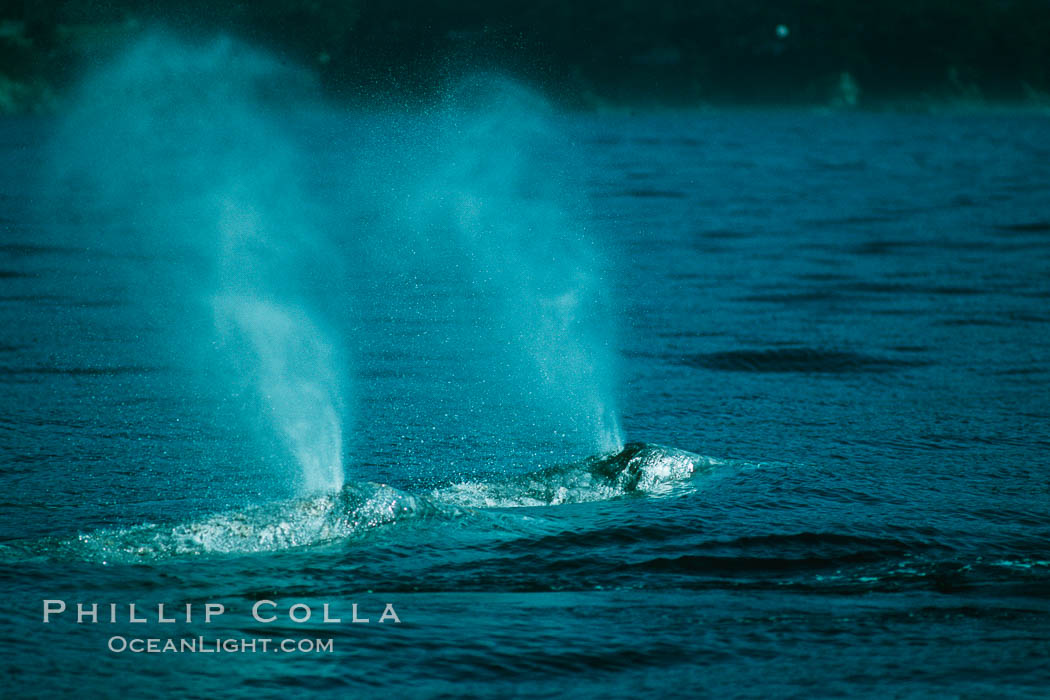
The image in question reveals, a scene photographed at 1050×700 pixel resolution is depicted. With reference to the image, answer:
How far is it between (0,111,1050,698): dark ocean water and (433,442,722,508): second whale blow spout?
0.26 feet

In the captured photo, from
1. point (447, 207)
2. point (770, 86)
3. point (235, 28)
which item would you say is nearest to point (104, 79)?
point (235, 28)

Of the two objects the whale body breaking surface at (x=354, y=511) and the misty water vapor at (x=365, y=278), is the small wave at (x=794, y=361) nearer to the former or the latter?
the misty water vapor at (x=365, y=278)

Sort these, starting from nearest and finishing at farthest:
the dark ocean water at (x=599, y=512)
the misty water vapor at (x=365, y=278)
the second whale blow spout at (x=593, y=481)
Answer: the dark ocean water at (x=599, y=512) → the second whale blow spout at (x=593, y=481) → the misty water vapor at (x=365, y=278)

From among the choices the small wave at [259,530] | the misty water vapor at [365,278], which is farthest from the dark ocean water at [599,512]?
the misty water vapor at [365,278]

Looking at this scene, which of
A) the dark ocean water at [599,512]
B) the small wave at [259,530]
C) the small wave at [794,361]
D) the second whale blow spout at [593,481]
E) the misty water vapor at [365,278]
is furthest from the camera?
the small wave at [794,361]

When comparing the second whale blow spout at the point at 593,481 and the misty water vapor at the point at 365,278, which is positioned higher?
the misty water vapor at the point at 365,278

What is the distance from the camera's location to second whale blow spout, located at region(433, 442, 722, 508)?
9.12 metres

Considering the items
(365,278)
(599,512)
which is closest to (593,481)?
(599,512)

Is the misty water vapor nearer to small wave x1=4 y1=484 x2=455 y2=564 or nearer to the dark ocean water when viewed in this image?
the dark ocean water

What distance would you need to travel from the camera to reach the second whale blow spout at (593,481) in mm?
9125

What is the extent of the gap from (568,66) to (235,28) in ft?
289

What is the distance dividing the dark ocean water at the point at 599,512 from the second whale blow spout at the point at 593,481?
80 mm

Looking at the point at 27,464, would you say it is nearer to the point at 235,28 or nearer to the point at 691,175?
the point at 691,175

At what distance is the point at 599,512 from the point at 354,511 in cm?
167
